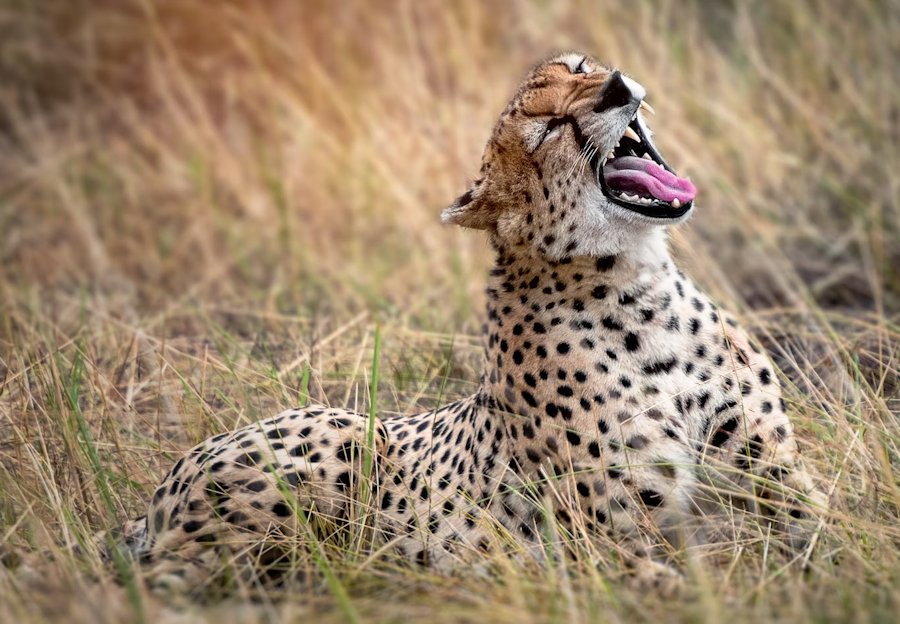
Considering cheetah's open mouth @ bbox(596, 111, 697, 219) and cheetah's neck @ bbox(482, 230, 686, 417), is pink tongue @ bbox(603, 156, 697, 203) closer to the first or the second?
cheetah's open mouth @ bbox(596, 111, 697, 219)

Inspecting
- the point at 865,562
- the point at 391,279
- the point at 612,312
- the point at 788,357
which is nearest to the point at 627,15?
the point at 391,279

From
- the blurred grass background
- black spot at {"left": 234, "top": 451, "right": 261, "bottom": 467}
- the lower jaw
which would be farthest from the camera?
black spot at {"left": 234, "top": 451, "right": 261, "bottom": 467}

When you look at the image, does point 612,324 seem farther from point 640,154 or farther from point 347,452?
point 347,452

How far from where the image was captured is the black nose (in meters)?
3.17

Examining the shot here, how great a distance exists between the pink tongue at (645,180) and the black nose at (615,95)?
0.16 metres

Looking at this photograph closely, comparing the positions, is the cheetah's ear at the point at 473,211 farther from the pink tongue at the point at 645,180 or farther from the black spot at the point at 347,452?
the black spot at the point at 347,452

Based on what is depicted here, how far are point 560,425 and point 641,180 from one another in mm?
658

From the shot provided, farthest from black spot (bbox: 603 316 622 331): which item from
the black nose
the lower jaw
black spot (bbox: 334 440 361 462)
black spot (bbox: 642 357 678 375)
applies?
black spot (bbox: 334 440 361 462)

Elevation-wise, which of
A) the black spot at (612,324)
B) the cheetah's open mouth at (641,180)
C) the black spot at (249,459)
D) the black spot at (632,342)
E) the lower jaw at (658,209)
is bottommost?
the black spot at (249,459)

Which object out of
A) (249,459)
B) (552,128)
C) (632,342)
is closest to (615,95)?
(552,128)

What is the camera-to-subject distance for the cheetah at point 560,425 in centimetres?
305

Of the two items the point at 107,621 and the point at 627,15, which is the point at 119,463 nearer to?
the point at 107,621

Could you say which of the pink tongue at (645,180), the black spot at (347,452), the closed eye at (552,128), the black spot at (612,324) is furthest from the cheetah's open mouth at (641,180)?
the black spot at (347,452)

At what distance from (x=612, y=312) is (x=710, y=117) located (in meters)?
3.68
